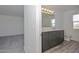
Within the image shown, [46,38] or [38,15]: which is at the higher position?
[38,15]

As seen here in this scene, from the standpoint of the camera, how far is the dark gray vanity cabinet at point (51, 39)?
8.81ft

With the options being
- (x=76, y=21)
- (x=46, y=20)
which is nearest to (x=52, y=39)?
(x=46, y=20)

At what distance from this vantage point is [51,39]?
121 inches

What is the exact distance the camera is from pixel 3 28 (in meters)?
5.38

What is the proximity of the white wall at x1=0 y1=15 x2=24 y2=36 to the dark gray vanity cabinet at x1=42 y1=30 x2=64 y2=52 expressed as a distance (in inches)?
105

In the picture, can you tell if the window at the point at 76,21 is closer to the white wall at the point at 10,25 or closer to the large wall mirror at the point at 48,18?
the large wall mirror at the point at 48,18

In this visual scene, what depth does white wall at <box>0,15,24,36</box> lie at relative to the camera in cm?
535

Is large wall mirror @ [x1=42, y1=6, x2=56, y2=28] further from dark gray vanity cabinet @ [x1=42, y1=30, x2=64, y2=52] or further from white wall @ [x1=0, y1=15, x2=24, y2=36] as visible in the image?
white wall @ [x1=0, y1=15, x2=24, y2=36]

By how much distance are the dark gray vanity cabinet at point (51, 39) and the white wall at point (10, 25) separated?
2.66m

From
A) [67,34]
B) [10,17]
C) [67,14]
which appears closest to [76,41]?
[67,34]

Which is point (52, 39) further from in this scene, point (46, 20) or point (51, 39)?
point (46, 20)
